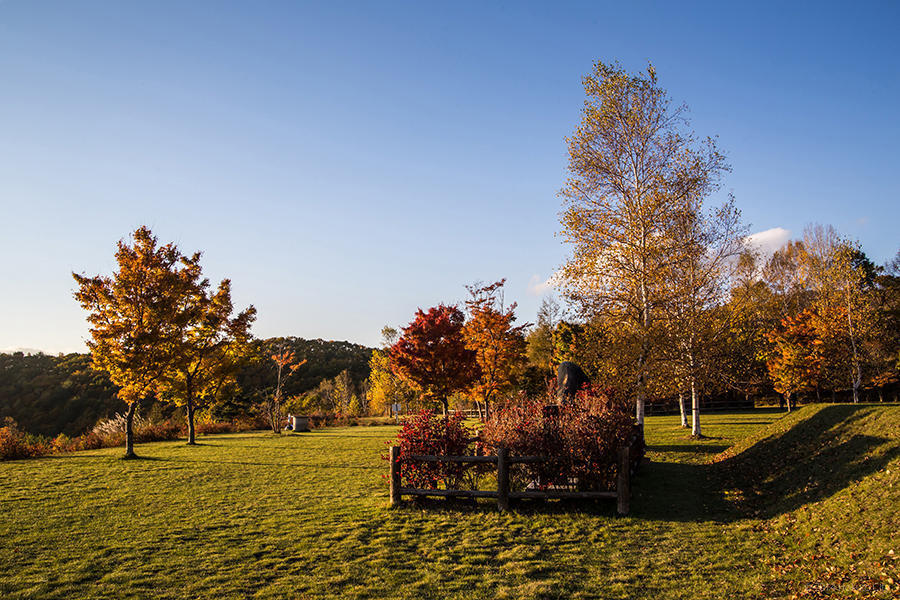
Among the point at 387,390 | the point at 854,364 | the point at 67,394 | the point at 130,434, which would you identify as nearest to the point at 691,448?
the point at 854,364

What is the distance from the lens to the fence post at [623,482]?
948 cm

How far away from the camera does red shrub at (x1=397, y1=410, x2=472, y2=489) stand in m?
10.7

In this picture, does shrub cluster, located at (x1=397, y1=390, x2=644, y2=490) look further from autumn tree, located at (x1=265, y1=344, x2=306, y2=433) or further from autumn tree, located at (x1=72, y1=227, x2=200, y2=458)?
autumn tree, located at (x1=265, y1=344, x2=306, y2=433)

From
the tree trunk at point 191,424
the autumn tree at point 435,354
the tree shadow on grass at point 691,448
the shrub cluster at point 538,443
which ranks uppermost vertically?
the autumn tree at point 435,354

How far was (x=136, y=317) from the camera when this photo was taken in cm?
2039

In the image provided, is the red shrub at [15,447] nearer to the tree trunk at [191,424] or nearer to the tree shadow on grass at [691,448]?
the tree trunk at [191,424]

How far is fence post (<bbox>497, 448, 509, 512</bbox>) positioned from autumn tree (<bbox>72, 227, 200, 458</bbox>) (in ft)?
51.1

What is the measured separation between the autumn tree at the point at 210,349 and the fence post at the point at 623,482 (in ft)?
67.6

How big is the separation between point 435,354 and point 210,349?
1238 centimetres

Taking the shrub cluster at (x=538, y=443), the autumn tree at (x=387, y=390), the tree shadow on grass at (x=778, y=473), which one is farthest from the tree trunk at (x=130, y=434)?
the autumn tree at (x=387, y=390)

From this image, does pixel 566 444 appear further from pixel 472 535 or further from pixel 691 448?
pixel 691 448

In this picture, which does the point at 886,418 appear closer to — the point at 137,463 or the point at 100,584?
the point at 100,584

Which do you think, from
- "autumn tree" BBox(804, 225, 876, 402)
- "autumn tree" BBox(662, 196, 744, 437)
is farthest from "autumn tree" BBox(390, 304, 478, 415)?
"autumn tree" BBox(804, 225, 876, 402)

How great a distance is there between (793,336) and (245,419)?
132 ft
